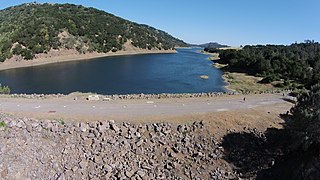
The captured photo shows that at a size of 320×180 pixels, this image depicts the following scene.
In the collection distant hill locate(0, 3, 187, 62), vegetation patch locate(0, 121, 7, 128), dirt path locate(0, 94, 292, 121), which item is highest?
distant hill locate(0, 3, 187, 62)

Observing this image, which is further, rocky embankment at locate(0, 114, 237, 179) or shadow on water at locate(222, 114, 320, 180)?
rocky embankment at locate(0, 114, 237, 179)

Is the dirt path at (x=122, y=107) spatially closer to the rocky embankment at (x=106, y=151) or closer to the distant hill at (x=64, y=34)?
the rocky embankment at (x=106, y=151)

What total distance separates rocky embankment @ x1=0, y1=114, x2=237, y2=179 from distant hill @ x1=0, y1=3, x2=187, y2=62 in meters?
71.7

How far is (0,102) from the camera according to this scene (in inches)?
1308

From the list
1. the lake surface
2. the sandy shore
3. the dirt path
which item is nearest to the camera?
the dirt path

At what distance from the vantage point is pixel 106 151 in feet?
87.3

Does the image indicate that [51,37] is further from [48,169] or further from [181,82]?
[48,169]

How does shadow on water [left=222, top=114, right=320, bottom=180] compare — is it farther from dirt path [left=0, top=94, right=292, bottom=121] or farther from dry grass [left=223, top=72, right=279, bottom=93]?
dry grass [left=223, top=72, right=279, bottom=93]

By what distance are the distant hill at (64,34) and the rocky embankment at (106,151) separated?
71.7 m

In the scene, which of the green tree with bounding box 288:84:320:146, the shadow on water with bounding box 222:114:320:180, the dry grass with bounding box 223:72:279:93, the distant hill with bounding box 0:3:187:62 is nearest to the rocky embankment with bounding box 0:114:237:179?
the shadow on water with bounding box 222:114:320:180

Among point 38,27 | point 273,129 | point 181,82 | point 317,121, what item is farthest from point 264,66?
point 38,27

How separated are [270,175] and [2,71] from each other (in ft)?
246

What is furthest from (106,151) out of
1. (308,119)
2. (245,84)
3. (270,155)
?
(245,84)

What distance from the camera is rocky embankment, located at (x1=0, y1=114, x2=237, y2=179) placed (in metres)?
24.8
